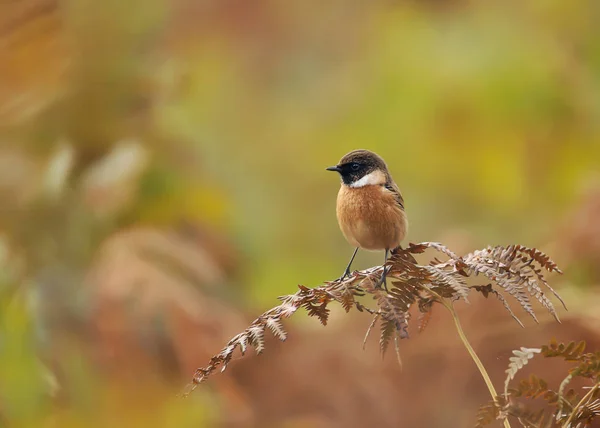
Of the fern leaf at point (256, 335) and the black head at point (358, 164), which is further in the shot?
the black head at point (358, 164)

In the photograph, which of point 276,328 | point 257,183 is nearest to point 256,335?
point 276,328

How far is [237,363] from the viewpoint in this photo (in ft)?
6.07

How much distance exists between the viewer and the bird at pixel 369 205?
1021 millimetres

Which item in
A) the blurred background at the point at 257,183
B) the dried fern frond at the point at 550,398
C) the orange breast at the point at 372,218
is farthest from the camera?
the blurred background at the point at 257,183

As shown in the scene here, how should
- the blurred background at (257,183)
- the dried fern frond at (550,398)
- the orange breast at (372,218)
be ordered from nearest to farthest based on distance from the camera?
the dried fern frond at (550,398) → the orange breast at (372,218) → the blurred background at (257,183)

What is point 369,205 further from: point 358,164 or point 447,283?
point 447,283

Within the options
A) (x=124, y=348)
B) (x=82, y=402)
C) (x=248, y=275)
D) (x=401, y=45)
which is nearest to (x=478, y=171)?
(x=401, y=45)

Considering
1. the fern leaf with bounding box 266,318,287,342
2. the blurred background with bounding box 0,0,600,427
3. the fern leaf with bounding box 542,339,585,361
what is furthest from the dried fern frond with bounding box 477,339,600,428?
the blurred background with bounding box 0,0,600,427

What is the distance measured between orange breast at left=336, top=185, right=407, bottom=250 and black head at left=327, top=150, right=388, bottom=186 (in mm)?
26

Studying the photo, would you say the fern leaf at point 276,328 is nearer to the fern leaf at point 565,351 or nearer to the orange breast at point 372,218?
the fern leaf at point 565,351

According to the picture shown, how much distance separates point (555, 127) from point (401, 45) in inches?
21.7

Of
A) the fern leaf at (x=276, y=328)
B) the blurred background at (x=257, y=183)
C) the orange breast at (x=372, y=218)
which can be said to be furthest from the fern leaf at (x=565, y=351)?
the blurred background at (x=257, y=183)

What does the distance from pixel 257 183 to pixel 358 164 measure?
1014mm

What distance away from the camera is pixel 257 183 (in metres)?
2.05
